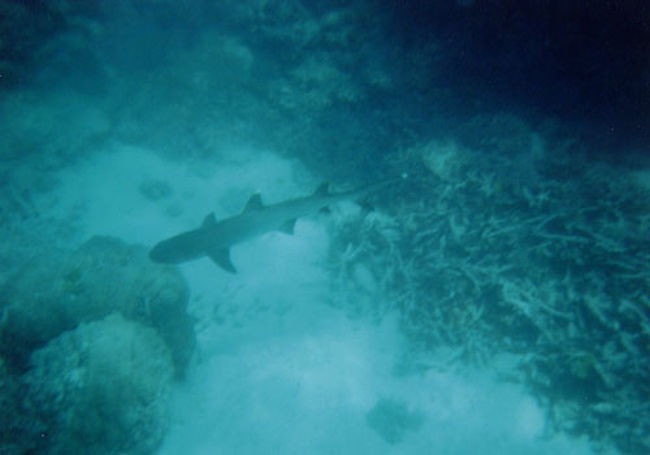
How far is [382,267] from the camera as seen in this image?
25.2 feet

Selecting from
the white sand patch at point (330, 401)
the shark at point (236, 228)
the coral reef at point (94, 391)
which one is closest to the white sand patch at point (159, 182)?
the shark at point (236, 228)

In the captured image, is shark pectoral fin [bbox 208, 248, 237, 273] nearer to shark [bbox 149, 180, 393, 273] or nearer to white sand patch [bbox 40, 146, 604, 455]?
shark [bbox 149, 180, 393, 273]

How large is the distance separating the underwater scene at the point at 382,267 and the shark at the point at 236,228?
1.6 inches

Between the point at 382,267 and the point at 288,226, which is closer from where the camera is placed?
the point at 288,226

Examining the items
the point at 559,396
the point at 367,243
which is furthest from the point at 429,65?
the point at 559,396

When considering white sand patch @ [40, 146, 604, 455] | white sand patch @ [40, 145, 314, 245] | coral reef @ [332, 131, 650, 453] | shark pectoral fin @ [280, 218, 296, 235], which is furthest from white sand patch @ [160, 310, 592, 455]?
white sand patch @ [40, 145, 314, 245]

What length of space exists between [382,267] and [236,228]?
333 cm

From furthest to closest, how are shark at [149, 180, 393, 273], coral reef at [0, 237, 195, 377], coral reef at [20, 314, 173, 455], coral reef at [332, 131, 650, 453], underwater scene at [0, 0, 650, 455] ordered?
shark at [149, 180, 393, 273], coral reef at [332, 131, 650, 453], underwater scene at [0, 0, 650, 455], coral reef at [0, 237, 195, 377], coral reef at [20, 314, 173, 455]

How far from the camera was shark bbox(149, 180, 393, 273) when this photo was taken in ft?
19.9

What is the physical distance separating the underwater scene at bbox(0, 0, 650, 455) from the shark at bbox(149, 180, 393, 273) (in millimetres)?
40

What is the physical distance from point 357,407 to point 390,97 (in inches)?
266

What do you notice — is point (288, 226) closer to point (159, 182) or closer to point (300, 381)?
point (300, 381)

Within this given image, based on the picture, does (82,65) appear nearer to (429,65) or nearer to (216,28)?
(216,28)

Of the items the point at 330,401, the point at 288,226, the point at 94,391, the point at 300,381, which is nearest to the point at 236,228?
the point at 288,226
